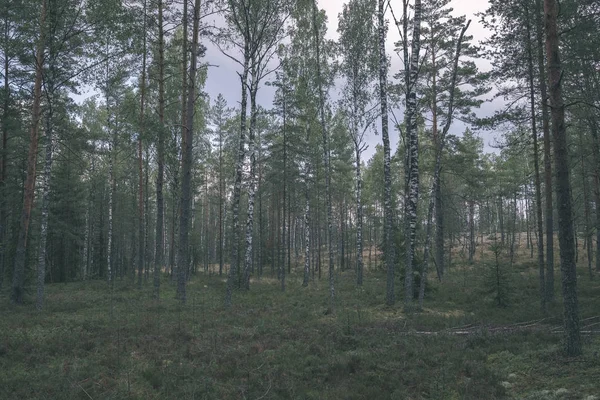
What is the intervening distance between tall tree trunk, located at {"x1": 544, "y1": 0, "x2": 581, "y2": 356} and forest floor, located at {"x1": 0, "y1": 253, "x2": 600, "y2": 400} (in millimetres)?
578

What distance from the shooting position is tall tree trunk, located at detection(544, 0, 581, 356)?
22.1 feet

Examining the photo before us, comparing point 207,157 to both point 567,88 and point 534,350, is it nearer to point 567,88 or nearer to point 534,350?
point 567,88

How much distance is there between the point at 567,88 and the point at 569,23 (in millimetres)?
2646

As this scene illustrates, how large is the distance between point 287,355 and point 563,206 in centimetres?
695

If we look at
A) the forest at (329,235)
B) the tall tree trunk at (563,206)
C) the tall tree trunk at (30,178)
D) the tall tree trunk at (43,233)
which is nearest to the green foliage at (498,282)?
the forest at (329,235)

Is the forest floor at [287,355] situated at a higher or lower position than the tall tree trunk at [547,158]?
lower

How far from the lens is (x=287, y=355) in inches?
332

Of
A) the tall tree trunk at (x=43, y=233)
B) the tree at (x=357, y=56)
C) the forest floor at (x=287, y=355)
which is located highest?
the tree at (x=357, y=56)

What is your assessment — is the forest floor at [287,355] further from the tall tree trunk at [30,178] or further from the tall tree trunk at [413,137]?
the tall tree trunk at [413,137]

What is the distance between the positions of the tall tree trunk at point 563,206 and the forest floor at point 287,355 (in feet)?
1.90

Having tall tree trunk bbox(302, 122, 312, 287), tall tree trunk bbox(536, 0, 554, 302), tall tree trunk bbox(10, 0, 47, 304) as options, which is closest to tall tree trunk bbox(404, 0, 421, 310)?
tall tree trunk bbox(536, 0, 554, 302)

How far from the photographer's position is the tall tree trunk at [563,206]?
22.1 ft

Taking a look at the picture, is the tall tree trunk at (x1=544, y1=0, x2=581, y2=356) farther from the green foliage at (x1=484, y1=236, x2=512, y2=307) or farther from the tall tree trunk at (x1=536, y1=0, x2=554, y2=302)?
the green foliage at (x1=484, y1=236, x2=512, y2=307)

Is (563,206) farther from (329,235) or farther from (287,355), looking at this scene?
(329,235)
